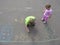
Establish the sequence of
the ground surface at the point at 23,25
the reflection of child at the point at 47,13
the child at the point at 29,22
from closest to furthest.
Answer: the ground surface at the point at 23,25
the child at the point at 29,22
the reflection of child at the point at 47,13

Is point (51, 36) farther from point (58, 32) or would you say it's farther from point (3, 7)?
point (3, 7)

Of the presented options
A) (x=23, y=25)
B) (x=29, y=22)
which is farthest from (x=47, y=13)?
(x=23, y=25)

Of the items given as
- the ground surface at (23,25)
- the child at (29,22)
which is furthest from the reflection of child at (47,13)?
Result: the child at (29,22)

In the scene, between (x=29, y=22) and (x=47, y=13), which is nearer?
(x=29, y=22)

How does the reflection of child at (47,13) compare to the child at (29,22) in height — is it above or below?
above

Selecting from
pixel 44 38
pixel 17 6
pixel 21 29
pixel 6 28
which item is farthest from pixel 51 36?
pixel 17 6

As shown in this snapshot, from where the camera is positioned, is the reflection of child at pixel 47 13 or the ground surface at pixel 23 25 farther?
the reflection of child at pixel 47 13

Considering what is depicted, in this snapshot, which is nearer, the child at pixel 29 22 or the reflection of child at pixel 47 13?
the child at pixel 29 22

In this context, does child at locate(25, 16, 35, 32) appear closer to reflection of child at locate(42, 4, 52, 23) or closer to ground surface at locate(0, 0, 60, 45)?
ground surface at locate(0, 0, 60, 45)

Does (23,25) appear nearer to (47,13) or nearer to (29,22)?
(29,22)

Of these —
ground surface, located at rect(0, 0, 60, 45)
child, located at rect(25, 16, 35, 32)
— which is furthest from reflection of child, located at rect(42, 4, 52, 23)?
child, located at rect(25, 16, 35, 32)

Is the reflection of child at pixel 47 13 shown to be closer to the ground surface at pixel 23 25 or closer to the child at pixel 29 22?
the ground surface at pixel 23 25

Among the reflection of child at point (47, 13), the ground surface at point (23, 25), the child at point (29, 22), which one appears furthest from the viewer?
the reflection of child at point (47, 13)

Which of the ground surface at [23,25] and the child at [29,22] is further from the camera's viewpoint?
the child at [29,22]
